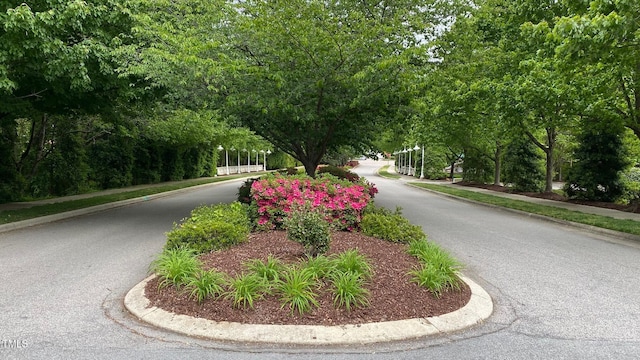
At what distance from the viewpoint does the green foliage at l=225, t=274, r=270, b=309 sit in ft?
12.4

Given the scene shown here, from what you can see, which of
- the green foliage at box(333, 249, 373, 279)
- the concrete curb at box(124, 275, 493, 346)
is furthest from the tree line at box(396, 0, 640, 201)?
the concrete curb at box(124, 275, 493, 346)

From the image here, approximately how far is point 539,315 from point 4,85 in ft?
30.2

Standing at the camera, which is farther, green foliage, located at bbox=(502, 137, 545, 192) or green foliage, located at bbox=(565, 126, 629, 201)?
green foliage, located at bbox=(502, 137, 545, 192)

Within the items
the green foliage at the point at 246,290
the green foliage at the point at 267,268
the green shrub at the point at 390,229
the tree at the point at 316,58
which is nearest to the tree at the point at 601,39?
the tree at the point at 316,58

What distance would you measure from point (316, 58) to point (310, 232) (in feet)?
17.5

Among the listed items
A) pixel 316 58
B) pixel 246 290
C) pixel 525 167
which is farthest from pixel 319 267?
pixel 525 167

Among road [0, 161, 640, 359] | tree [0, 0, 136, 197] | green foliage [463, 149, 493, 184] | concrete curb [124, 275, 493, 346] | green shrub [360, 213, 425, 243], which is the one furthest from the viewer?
green foliage [463, 149, 493, 184]

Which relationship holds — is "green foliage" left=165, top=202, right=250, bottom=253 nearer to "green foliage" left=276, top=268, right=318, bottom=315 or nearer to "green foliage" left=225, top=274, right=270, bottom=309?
"green foliage" left=225, top=274, right=270, bottom=309

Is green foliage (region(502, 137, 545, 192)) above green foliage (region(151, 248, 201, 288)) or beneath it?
above

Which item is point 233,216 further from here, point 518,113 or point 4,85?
point 518,113

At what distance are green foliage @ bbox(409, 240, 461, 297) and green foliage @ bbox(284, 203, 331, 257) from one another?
3.72 ft

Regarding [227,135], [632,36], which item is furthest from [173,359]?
[227,135]

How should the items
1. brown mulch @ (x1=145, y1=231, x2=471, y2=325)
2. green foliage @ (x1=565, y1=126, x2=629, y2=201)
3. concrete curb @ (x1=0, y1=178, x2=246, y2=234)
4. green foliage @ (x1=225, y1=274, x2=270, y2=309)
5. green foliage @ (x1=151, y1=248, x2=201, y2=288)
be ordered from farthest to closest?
green foliage @ (x1=565, y1=126, x2=629, y2=201), concrete curb @ (x1=0, y1=178, x2=246, y2=234), green foliage @ (x1=151, y1=248, x2=201, y2=288), green foliage @ (x1=225, y1=274, x2=270, y2=309), brown mulch @ (x1=145, y1=231, x2=471, y2=325)

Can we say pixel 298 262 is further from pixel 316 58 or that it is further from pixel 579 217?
pixel 579 217
